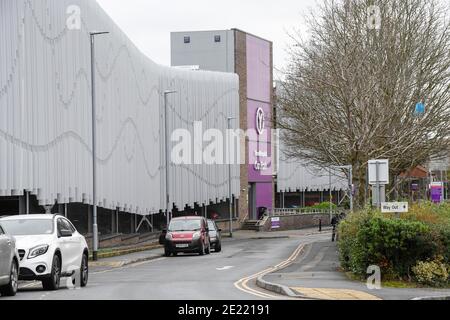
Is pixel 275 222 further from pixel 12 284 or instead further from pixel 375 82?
pixel 12 284

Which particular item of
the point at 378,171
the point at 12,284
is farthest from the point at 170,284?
the point at 378,171

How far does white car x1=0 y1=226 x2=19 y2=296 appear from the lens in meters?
16.4

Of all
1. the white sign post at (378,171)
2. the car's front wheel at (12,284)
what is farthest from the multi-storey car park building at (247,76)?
the car's front wheel at (12,284)

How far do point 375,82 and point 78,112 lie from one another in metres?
14.3

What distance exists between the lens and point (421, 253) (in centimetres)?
2217

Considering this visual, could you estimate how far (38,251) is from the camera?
725 inches

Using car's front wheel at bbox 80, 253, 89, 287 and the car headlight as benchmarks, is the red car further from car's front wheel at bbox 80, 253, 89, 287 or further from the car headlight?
the car headlight

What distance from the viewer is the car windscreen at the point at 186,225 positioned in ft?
131

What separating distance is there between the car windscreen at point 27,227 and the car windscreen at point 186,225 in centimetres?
2073

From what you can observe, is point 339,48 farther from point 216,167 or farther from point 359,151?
point 216,167

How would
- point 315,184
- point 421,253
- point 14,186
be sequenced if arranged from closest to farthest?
point 421,253 → point 14,186 → point 315,184

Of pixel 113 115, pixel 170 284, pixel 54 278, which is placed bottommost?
pixel 170 284

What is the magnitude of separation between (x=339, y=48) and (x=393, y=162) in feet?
18.8

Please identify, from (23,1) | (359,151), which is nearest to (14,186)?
(23,1)
